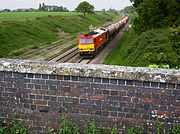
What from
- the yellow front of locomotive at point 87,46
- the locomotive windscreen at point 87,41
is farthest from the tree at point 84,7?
the yellow front of locomotive at point 87,46

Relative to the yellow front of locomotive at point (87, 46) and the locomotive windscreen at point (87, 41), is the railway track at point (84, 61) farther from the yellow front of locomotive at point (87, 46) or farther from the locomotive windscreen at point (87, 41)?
the locomotive windscreen at point (87, 41)

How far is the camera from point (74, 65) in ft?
16.3

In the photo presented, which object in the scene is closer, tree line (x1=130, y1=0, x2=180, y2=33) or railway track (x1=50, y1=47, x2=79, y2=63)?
tree line (x1=130, y1=0, x2=180, y2=33)

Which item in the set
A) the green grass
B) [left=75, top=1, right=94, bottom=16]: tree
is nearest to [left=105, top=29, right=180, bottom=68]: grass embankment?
the green grass

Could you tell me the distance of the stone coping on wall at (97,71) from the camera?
4508mm

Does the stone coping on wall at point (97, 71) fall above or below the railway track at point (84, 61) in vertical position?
above

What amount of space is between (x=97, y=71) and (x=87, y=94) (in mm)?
433

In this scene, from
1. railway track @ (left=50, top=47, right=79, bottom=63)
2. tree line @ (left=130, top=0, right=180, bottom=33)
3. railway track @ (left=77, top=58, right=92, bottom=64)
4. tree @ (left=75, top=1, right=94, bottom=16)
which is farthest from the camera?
tree @ (left=75, top=1, right=94, bottom=16)

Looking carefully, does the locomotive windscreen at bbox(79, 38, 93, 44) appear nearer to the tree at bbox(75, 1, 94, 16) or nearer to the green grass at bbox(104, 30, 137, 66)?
the green grass at bbox(104, 30, 137, 66)

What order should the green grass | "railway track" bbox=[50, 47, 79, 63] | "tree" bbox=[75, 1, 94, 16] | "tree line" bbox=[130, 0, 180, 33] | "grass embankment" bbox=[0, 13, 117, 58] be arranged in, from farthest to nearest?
"tree" bbox=[75, 1, 94, 16]
"grass embankment" bbox=[0, 13, 117, 58]
"railway track" bbox=[50, 47, 79, 63]
"tree line" bbox=[130, 0, 180, 33]
the green grass

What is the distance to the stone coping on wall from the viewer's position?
4508mm

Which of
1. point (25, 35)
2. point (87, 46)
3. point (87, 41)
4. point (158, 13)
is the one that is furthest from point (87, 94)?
point (25, 35)

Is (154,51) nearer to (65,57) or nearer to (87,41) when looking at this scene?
(87,41)

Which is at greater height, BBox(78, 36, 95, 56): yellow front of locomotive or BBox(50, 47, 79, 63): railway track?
BBox(78, 36, 95, 56): yellow front of locomotive
